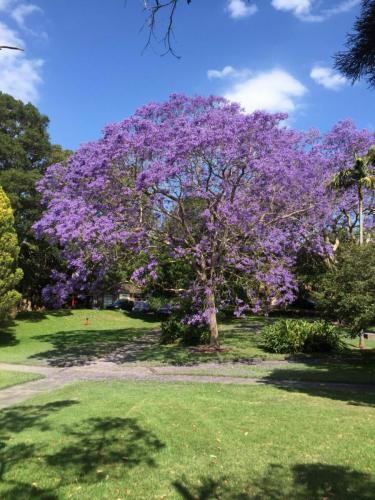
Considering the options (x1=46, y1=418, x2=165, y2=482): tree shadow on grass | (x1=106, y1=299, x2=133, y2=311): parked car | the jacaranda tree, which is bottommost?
(x1=46, y1=418, x2=165, y2=482): tree shadow on grass

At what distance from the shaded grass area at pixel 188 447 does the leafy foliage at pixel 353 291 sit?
4419 millimetres

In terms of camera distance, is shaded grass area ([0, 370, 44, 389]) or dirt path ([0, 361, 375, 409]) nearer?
dirt path ([0, 361, 375, 409])

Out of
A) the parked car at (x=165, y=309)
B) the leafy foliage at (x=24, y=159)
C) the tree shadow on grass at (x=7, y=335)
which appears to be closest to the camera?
the parked car at (x=165, y=309)

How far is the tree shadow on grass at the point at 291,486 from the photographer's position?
4.77 m

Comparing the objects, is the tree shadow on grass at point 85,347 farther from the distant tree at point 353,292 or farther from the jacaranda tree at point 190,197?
the distant tree at point 353,292

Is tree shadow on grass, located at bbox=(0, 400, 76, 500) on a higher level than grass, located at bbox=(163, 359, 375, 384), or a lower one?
lower

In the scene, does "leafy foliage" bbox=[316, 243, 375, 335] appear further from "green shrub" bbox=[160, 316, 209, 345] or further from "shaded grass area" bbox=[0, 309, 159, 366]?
"shaded grass area" bbox=[0, 309, 159, 366]

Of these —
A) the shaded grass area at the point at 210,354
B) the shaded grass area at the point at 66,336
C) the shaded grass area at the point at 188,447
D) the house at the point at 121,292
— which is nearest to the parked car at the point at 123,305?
the house at the point at 121,292

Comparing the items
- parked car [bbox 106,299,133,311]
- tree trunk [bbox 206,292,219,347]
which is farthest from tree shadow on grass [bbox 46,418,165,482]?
parked car [bbox 106,299,133,311]

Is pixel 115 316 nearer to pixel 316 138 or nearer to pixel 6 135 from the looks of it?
pixel 6 135

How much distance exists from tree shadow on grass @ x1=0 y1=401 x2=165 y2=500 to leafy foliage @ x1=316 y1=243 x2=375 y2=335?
859 centimetres

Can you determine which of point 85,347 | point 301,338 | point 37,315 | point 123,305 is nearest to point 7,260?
point 85,347

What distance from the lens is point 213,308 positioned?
17281mm

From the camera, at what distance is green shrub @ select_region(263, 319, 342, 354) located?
18.8 m
